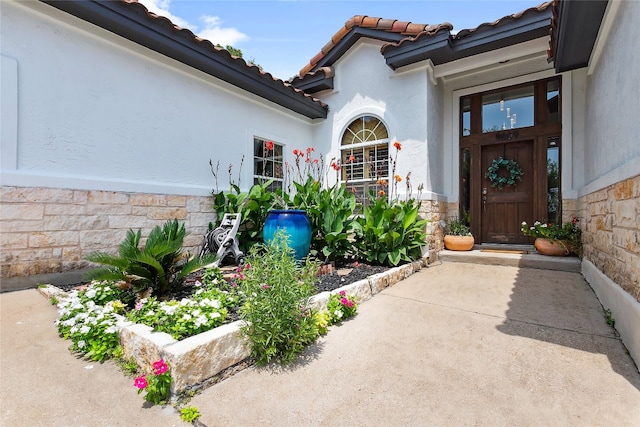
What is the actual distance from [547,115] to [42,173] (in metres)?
6.70

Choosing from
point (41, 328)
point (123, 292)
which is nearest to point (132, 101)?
point (123, 292)

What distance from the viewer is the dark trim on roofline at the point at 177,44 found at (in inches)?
116

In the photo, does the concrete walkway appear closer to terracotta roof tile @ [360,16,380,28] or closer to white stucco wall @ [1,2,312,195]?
white stucco wall @ [1,2,312,195]

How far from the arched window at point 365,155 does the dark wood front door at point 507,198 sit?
1801mm

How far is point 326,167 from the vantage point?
19.4ft

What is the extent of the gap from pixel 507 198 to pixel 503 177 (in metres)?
0.37

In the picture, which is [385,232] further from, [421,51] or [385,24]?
[385,24]

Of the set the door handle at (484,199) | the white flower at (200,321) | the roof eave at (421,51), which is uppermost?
the roof eave at (421,51)

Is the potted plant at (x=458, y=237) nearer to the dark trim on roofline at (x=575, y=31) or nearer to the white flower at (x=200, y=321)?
the dark trim on roofline at (x=575, y=31)

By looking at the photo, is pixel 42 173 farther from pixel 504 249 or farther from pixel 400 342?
pixel 504 249

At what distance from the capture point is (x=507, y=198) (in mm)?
5156

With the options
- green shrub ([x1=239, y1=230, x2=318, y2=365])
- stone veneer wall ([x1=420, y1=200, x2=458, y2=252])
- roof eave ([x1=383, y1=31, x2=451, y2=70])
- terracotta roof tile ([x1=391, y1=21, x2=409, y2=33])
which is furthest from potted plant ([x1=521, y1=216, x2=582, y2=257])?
green shrub ([x1=239, y1=230, x2=318, y2=365])

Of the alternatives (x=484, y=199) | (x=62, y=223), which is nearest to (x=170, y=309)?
(x=62, y=223)

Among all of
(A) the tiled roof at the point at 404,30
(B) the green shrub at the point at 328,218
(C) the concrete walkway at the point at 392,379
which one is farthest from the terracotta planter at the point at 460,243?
(A) the tiled roof at the point at 404,30
